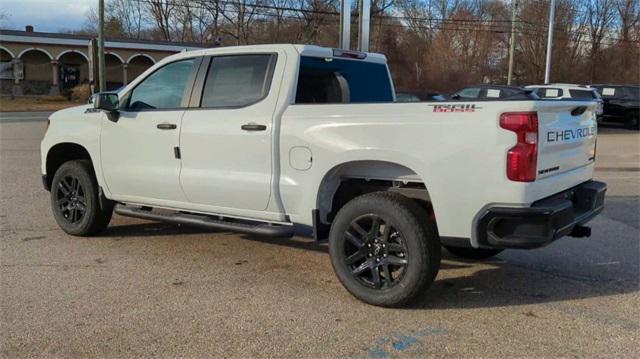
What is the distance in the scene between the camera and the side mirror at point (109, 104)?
20.0ft

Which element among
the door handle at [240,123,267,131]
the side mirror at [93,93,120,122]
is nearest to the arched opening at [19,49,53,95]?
the side mirror at [93,93,120,122]

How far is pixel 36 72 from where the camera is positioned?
52.2 metres

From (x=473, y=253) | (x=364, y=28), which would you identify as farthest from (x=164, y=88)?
(x=364, y=28)

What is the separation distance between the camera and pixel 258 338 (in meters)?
4.09

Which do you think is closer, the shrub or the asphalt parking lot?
the asphalt parking lot

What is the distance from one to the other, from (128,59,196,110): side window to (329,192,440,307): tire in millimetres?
2174

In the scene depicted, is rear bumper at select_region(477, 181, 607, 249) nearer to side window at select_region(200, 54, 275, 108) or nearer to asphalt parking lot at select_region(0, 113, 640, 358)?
asphalt parking lot at select_region(0, 113, 640, 358)

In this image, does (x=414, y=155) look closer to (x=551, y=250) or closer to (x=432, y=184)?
(x=432, y=184)

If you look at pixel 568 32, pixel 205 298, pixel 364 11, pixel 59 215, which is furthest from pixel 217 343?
pixel 568 32

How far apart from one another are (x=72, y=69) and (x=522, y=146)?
5323 cm

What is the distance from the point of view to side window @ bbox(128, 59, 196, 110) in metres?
5.93

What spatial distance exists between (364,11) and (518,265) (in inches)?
324

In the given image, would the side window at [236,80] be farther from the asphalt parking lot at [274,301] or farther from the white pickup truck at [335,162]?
the asphalt parking lot at [274,301]

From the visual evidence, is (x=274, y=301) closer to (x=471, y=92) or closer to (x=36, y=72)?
(x=471, y=92)
